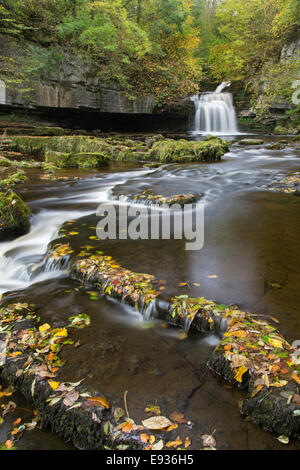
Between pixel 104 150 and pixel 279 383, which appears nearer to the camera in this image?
pixel 279 383

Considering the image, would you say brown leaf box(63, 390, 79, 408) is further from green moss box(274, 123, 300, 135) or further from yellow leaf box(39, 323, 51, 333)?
green moss box(274, 123, 300, 135)

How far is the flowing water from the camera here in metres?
2.04

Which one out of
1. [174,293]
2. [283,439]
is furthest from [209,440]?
[174,293]

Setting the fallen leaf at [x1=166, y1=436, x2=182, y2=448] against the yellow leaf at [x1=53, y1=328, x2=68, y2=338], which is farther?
the yellow leaf at [x1=53, y1=328, x2=68, y2=338]

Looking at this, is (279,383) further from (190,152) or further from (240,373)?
(190,152)

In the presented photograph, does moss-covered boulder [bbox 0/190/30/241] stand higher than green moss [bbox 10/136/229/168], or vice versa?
green moss [bbox 10/136/229/168]

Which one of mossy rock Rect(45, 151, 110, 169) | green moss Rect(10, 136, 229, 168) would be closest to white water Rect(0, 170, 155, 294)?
mossy rock Rect(45, 151, 110, 169)

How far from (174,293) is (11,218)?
3683 millimetres

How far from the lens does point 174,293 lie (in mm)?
3164

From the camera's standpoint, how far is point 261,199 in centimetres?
739

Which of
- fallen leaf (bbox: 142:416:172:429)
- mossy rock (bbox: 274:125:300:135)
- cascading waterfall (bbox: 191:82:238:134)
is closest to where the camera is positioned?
fallen leaf (bbox: 142:416:172:429)

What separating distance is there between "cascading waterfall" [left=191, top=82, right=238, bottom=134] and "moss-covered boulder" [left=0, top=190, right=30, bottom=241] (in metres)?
20.9
